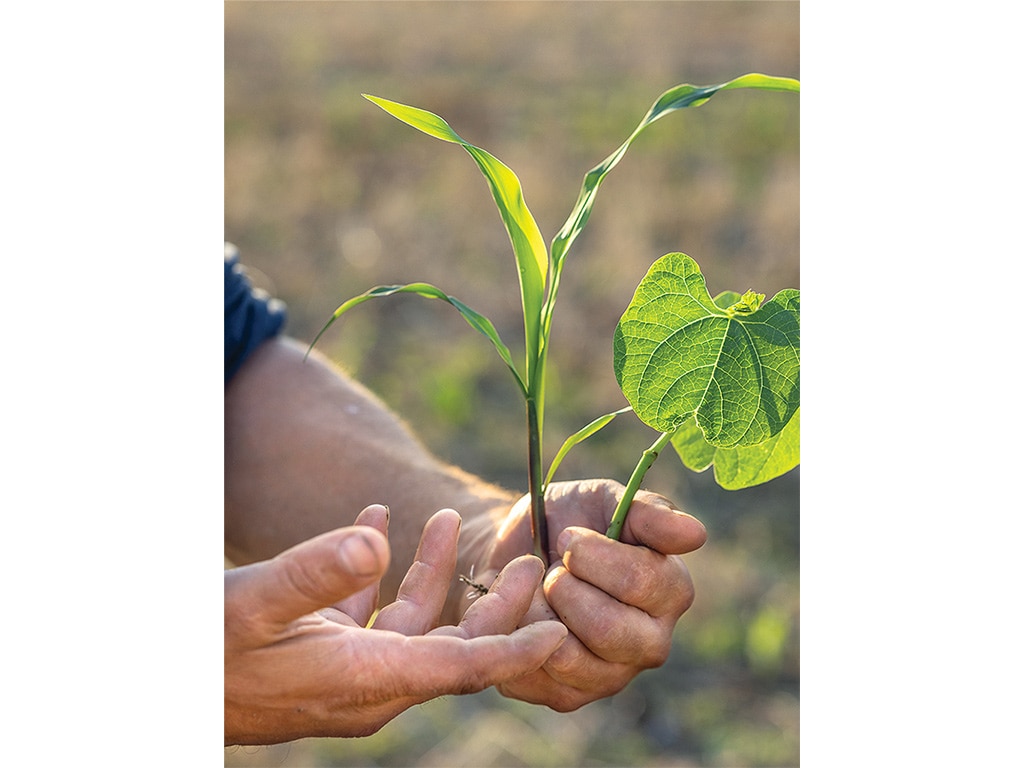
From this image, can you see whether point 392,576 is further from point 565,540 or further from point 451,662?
point 451,662

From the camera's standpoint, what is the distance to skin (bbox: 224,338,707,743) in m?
0.58

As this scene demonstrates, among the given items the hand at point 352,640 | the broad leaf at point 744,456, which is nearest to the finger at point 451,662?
the hand at point 352,640

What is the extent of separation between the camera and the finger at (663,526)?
734mm

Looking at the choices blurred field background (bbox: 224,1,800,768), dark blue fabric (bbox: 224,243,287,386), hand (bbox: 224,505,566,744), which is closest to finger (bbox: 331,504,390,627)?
hand (bbox: 224,505,566,744)

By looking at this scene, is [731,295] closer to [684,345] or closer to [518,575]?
[684,345]

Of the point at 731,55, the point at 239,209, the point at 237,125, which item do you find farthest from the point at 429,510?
the point at 731,55

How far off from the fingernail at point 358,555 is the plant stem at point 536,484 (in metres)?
0.23

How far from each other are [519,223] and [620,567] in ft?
0.98

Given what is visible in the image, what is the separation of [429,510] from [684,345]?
48cm

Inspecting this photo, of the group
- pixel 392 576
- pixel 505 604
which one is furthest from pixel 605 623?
pixel 392 576

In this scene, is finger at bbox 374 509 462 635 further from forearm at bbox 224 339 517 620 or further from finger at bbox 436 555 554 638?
forearm at bbox 224 339 517 620

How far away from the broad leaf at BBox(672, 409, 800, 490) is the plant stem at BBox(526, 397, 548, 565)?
0.12 metres

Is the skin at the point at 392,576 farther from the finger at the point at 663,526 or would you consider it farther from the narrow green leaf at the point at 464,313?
the narrow green leaf at the point at 464,313
